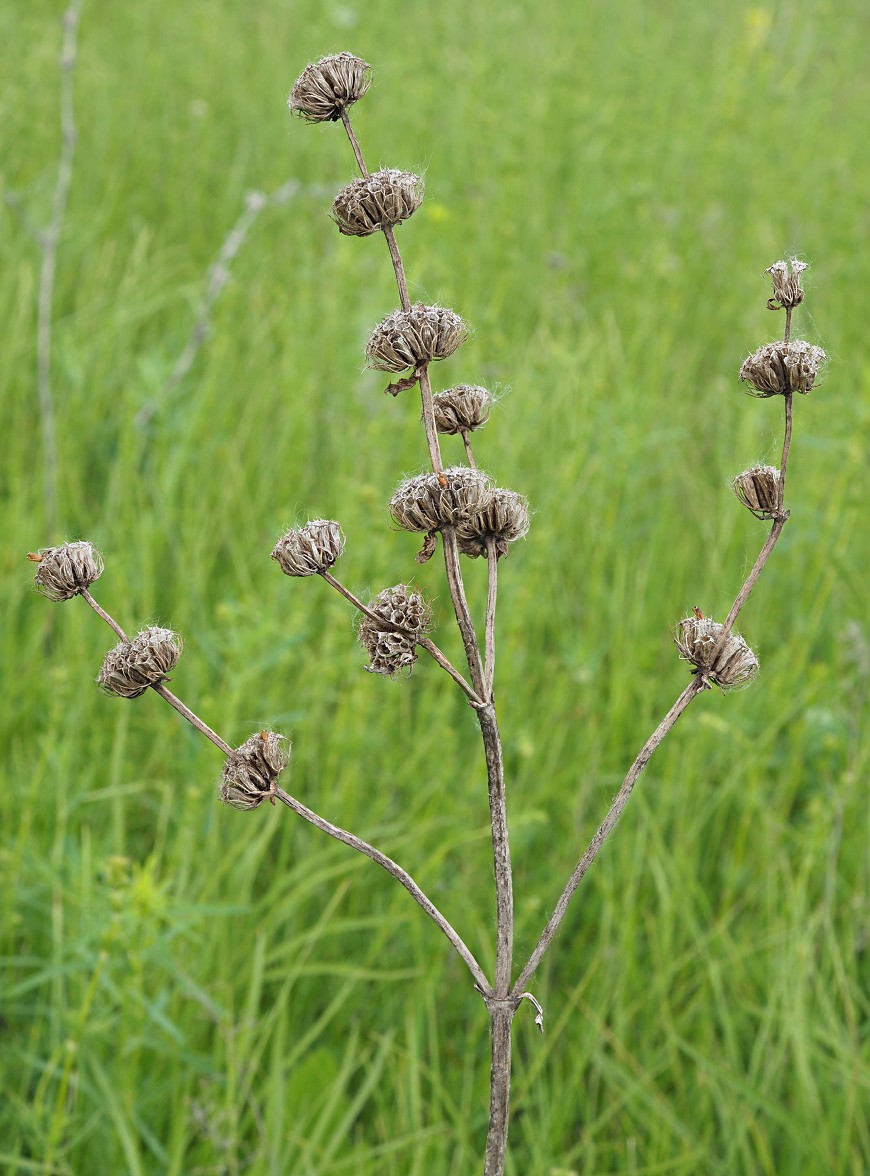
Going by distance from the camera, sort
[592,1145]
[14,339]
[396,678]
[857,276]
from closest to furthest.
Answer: [396,678] < [592,1145] < [14,339] < [857,276]

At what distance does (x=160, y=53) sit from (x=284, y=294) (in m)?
2.74

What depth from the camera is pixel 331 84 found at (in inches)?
39.2

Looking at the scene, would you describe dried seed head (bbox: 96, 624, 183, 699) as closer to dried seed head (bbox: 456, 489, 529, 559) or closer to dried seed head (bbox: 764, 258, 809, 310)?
dried seed head (bbox: 456, 489, 529, 559)

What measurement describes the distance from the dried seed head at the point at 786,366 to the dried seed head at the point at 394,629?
34 cm

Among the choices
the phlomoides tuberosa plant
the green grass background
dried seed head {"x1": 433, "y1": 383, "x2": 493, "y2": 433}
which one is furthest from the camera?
the green grass background

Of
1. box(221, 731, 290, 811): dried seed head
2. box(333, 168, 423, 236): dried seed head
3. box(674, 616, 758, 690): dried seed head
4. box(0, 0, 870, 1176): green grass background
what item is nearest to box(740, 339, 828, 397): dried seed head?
box(674, 616, 758, 690): dried seed head

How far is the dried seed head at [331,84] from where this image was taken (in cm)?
99

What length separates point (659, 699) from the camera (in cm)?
308

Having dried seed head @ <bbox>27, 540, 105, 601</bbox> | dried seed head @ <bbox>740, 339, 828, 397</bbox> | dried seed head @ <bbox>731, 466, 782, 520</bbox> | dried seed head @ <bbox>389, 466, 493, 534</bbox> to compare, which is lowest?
dried seed head @ <bbox>27, 540, 105, 601</bbox>

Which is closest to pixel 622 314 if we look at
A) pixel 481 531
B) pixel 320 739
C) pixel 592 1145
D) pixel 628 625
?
pixel 628 625

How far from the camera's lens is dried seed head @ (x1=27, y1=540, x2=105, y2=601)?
983mm

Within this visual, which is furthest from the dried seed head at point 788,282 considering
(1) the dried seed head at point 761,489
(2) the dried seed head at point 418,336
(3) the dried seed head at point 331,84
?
(3) the dried seed head at point 331,84

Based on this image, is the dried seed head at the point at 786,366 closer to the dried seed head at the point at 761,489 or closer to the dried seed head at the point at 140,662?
the dried seed head at the point at 761,489

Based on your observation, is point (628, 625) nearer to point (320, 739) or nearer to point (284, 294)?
point (320, 739)
